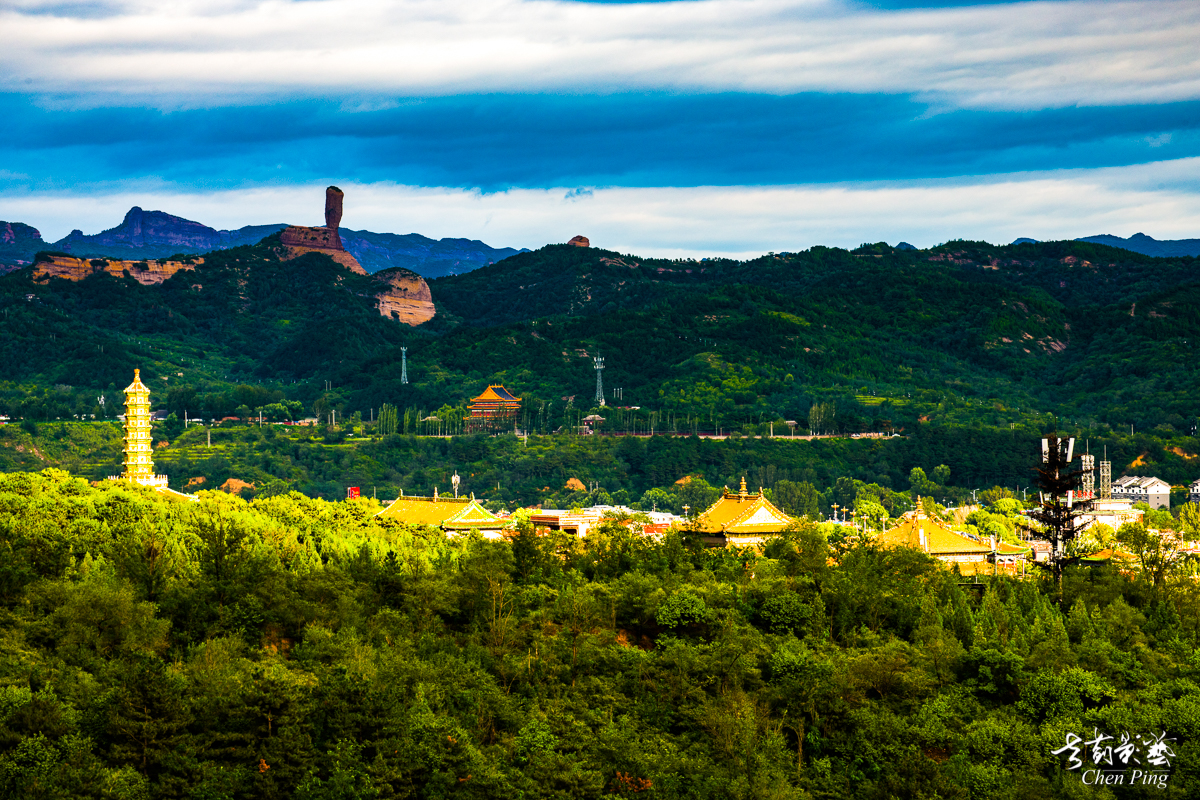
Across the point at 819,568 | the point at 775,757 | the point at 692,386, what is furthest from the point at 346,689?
the point at 692,386

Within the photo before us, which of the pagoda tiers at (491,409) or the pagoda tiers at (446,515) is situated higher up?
the pagoda tiers at (491,409)

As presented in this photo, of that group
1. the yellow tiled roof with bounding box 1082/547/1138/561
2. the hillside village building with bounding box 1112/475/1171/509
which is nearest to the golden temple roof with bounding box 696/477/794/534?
the yellow tiled roof with bounding box 1082/547/1138/561

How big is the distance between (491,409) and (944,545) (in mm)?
125621

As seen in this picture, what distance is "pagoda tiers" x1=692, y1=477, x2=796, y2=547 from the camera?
67.8 metres

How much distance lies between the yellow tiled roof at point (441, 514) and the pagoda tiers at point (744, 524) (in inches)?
511

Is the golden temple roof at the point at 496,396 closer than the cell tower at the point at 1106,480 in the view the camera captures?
No

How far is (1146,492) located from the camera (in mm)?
137125

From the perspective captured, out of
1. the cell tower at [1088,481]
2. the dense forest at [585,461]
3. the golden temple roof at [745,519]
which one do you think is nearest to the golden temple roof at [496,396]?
the dense forest at [585,461]

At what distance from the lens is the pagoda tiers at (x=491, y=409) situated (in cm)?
18512

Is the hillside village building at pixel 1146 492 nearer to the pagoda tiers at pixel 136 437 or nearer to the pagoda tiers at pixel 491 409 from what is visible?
the pagoda tiers at pixel 491 409

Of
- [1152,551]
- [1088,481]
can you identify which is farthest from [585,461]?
[1152,551]

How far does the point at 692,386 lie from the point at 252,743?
14951 centimetres
